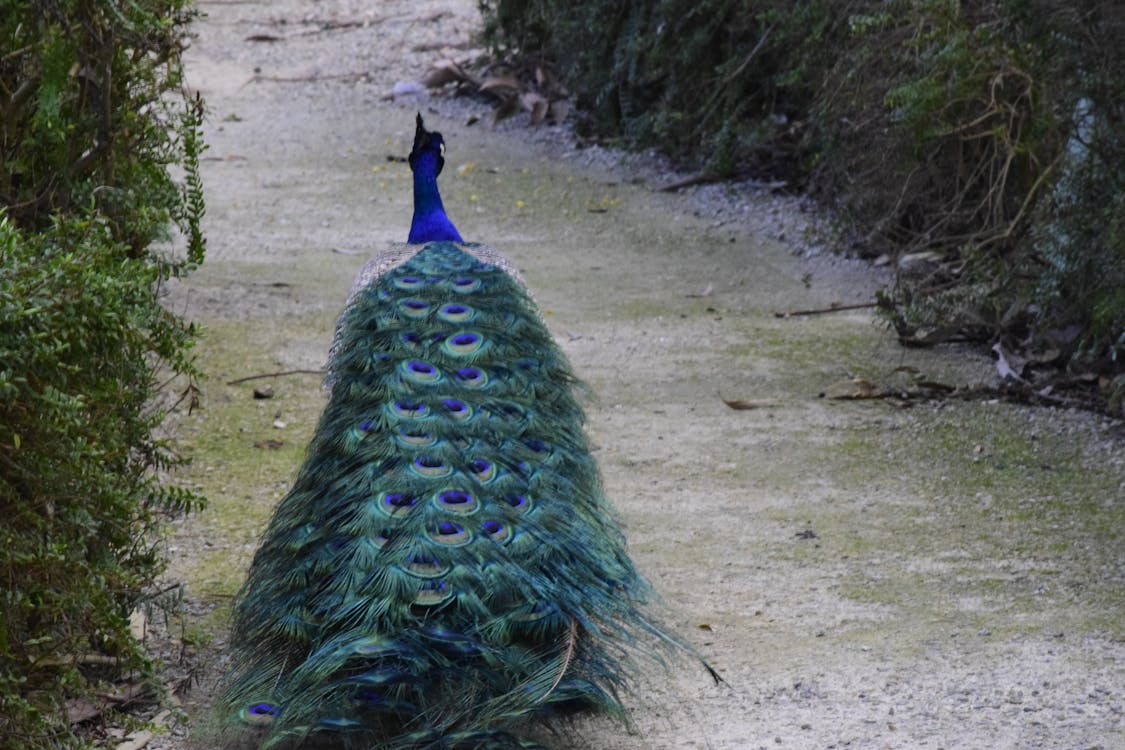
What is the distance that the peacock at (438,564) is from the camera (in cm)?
281

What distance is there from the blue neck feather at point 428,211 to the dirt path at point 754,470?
1082 millimetres

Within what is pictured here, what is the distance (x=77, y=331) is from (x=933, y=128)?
5.49 m

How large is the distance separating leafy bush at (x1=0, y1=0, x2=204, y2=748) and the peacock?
369 mm

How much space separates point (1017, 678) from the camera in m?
3.70

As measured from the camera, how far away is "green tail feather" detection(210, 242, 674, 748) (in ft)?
9.23

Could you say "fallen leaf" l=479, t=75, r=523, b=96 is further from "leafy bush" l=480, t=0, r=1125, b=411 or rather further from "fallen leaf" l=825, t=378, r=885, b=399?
"fallen leaf" l=825, t=378, r=885, b=399

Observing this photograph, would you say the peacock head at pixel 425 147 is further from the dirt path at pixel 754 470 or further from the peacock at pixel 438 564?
the peacock at pixel 438 564

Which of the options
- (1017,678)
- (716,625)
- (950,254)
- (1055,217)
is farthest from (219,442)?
(950,254)

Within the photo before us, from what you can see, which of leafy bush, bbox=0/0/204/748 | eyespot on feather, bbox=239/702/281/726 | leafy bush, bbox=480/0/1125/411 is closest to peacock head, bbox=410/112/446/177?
leafy bush, bbox=0/0/204/748

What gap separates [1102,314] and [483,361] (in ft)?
9.38

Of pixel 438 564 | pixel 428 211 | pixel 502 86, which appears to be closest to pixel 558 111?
pixel 502 86

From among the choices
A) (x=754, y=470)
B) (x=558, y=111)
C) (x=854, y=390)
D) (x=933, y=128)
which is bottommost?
(x=754, y=470)

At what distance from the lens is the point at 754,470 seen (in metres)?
5.47

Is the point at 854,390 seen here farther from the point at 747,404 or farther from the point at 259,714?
the point at 259,714
